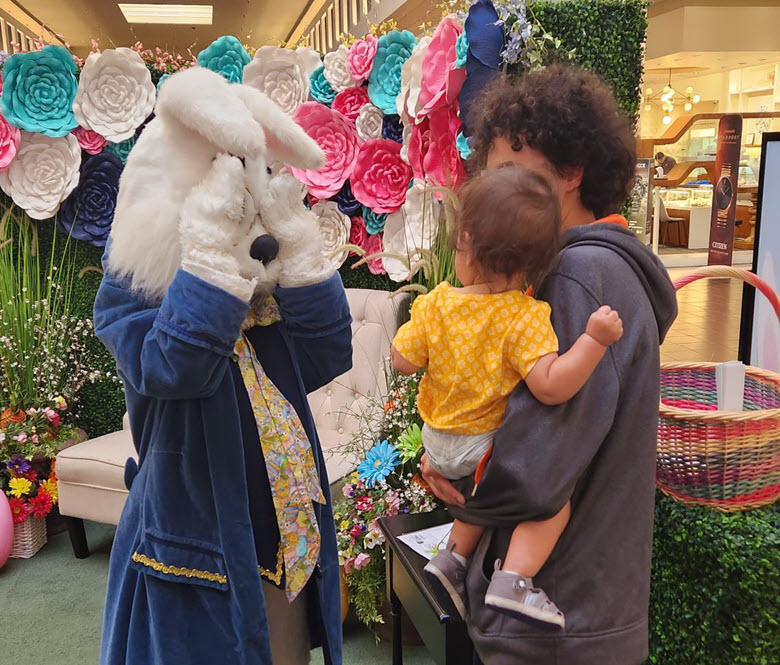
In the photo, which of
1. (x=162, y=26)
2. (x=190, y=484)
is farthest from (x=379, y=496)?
(x=162, y=26)

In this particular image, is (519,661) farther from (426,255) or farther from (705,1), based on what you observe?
(705,1)

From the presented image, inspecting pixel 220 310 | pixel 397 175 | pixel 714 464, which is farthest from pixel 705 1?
pixel 220 310

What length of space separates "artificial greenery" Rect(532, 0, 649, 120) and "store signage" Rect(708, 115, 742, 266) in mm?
4137

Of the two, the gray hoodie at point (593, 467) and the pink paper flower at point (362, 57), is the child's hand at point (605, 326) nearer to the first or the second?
the gray hoodie at point (593, 467)

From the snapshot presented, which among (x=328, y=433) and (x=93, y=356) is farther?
(x=93, y=356)

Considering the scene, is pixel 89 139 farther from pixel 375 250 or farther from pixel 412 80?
pixel 412 80

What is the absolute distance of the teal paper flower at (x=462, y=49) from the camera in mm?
2062

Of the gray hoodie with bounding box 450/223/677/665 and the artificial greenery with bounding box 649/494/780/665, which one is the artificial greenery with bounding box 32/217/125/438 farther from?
the gray hoodie with bounding box 450/223/677/665

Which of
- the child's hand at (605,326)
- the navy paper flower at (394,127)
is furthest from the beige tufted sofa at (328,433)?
the child's hand at (605,326)

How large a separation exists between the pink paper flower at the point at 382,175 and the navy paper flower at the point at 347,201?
0.11 m

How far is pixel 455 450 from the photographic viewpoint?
1.12 metres

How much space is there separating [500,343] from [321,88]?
2183 millimetres

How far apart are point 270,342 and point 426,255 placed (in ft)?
3.30

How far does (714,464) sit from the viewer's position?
1.49 metres
